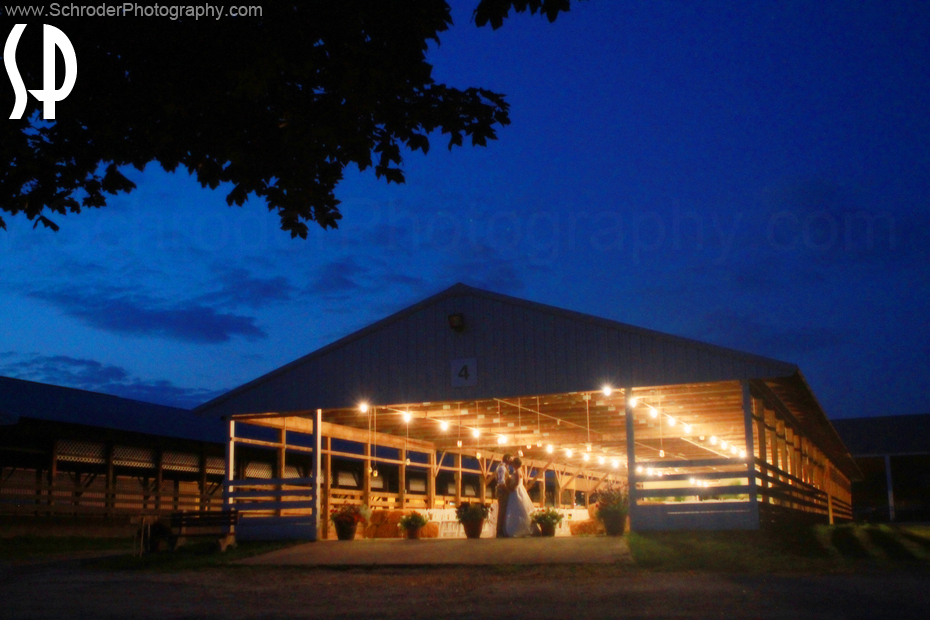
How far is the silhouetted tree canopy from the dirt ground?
14.2 ft

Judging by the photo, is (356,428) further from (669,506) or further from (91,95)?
(91,95)

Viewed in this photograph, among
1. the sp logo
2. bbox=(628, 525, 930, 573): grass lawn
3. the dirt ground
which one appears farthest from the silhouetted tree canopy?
bbox=(628, 525, 930, 573): grass lawn

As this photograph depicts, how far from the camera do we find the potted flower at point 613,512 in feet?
56.2

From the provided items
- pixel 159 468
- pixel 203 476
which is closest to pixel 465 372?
pixel 159 468

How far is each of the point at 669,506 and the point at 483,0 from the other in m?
10.8

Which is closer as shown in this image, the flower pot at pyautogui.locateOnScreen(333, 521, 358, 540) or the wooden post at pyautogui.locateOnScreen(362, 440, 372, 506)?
the flower pot at pyautogui.locateOnScreen(333, 521, 358, 540)

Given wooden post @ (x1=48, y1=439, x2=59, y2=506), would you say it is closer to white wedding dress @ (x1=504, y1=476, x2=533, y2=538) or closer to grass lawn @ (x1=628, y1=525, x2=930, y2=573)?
white wedding dress @ (x1=504, y1=476, x2=533, y2=538)

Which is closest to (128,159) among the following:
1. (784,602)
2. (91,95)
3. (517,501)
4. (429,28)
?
(91,95)

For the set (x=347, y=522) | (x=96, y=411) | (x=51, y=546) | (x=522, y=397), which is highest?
(x=96, y=411)

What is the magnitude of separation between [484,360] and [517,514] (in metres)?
4.17

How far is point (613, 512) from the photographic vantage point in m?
17.1

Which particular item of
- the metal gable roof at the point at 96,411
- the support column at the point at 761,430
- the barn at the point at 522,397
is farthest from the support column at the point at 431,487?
the support column at the point at 761,430

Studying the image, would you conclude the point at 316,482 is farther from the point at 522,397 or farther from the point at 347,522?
the point at 522,397

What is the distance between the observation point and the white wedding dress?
64.9ft
